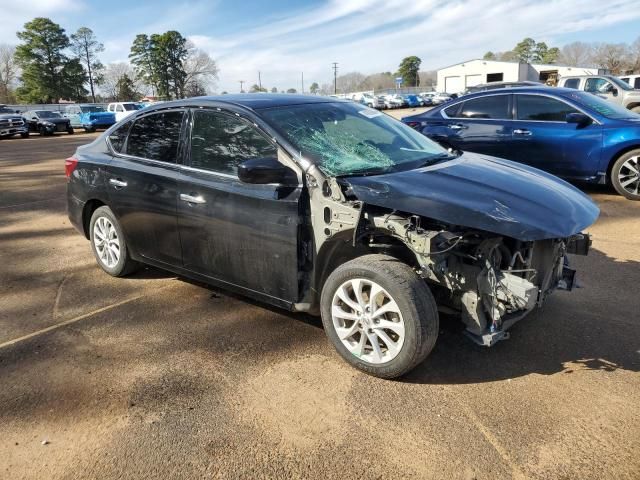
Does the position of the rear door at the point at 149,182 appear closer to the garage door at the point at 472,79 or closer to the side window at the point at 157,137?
the side window at the point at 157,137

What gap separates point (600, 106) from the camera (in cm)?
727

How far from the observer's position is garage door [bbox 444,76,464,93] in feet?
240

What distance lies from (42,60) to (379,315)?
2758 inches

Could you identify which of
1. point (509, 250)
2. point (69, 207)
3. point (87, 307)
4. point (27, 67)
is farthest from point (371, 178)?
point (27, 67)

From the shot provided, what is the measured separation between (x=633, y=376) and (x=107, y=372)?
3.17 meters

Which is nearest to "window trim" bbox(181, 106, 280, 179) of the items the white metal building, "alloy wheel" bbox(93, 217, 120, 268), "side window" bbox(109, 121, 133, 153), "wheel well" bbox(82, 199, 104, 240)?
"side window" bbox(109, 121, 133, 153)

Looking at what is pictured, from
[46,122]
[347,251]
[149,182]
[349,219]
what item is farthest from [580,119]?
[46,122]

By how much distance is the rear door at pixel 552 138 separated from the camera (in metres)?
7.01

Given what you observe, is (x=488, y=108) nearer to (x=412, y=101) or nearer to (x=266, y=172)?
(x=266, y=172)

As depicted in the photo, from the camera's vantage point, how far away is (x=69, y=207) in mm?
5090

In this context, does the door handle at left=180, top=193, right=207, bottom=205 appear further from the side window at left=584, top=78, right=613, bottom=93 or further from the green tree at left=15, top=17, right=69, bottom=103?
the green tree at left=15, top=17, right=69, bottom=103

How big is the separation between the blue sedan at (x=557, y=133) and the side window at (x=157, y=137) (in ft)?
17.2

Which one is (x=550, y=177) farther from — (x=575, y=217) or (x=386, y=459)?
(x=386, y=459)

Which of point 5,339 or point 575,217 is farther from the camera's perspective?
point 5,339
